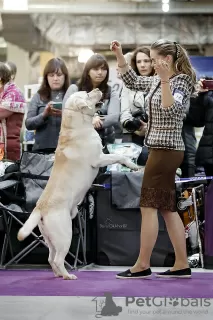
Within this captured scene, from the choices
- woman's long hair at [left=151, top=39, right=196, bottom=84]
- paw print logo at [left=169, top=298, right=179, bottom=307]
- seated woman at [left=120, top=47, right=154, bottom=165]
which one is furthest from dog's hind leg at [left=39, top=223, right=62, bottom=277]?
seated woman at [left=120, top=47, right=154, bottom=165]

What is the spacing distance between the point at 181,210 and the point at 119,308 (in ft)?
6.50

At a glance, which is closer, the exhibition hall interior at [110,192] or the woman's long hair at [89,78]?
the exhibition hall interior at [110,192]

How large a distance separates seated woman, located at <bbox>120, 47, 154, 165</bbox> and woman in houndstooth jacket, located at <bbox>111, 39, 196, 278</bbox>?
1.08m

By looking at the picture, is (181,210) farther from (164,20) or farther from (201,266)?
(164,20)

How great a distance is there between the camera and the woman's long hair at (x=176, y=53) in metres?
3.96

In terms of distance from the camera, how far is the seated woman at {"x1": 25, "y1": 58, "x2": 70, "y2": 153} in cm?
525

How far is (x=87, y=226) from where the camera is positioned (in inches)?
197

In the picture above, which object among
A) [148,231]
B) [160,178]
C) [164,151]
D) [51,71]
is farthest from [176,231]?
[51,71]

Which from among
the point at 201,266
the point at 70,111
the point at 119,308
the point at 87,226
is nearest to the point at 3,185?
the point at 87,226

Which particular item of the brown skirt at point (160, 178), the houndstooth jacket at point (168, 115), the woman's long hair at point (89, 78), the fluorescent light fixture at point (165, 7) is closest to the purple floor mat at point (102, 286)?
the brown skirt at point (160, 178)

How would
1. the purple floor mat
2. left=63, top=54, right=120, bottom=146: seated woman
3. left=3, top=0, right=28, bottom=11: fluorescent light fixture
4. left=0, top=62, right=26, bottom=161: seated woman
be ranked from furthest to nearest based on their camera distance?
left=3, top=0, right=28, bottom=11: fluorescent light fixture, left=0, top=62, right=26, bottom=161: seated woman, left=63, top=54, right=120, bottom=146: seated woman, the purple floor mat

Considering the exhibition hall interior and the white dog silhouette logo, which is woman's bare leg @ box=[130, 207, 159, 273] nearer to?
the exhibition hall interior

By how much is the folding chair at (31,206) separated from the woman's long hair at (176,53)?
1.30 metres

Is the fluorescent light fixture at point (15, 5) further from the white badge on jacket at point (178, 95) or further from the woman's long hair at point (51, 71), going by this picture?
the white badge on jacket at point (178, 95)
